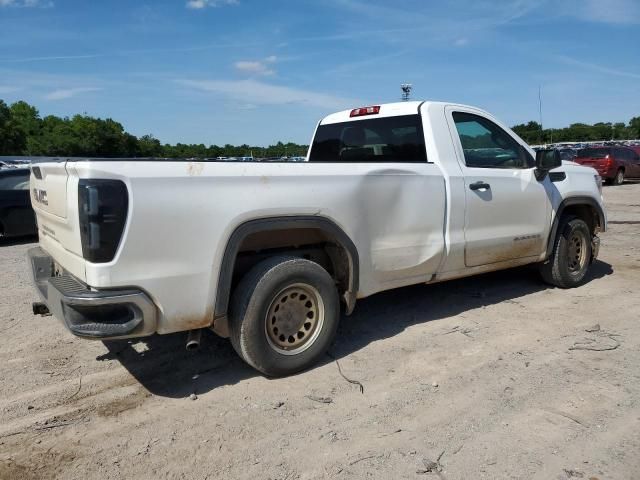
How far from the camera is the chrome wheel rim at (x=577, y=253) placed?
6137 millimetres

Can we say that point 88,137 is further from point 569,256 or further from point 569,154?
point 569,256

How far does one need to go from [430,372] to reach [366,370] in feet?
1.53

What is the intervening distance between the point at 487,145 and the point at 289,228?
2591mm

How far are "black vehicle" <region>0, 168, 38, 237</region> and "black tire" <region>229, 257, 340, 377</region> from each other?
8426 mm

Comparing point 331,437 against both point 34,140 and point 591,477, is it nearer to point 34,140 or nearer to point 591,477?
point 591,477

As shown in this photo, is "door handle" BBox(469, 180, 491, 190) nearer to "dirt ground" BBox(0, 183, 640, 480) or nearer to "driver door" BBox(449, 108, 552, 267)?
"driver door" BBox(449, 108, 552, 267)

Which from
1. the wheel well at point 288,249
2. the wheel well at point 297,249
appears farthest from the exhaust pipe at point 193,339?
the wheel well at point 297,249

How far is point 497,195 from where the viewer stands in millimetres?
5062

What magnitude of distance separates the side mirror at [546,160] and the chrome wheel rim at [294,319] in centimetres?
292

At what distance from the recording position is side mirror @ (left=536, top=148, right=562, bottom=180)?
536cm

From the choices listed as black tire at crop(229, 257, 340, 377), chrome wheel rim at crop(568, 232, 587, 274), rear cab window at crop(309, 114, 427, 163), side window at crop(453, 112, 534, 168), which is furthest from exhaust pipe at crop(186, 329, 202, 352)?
chrome wheel rim at crop(568, 232, 587, 274)

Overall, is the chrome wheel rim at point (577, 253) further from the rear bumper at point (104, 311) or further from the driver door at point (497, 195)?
the rear bumper at point (104, 311)

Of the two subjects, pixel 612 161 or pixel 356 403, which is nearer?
pixel 356 403

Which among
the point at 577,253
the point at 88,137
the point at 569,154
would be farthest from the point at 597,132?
the point at 577,253
